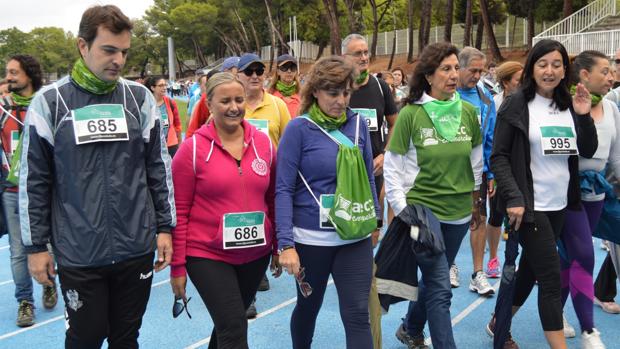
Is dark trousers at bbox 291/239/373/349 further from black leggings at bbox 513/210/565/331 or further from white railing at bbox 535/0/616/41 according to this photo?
white railing at bbox 535/0/616/41

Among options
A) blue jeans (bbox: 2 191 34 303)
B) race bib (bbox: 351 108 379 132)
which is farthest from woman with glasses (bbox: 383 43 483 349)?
blue jeans (bbox: 2 191 34 303)

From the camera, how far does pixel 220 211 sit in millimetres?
3447

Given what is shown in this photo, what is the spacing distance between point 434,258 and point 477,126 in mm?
1029

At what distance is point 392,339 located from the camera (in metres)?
4.97

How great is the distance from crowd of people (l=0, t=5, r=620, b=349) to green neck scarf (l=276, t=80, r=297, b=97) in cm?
243

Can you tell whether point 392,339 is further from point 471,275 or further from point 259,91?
point 259,91

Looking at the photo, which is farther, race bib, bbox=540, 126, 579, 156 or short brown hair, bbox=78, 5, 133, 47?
race bib, bbox=540, 126, 579, 156

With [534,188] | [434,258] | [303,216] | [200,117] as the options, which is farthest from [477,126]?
[200,117]

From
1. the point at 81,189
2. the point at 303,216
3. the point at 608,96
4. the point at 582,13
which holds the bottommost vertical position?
the point at 303,216

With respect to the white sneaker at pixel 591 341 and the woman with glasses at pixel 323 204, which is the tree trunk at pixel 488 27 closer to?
the white sneaker at pixel 591 341

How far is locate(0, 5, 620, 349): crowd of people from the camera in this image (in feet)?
10.2

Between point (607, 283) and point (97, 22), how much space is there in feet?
15.4

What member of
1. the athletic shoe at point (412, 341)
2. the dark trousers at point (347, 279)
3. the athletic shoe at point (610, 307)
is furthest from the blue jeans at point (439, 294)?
the athletic shoe at point (610, 307)

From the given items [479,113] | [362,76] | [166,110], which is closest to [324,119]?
[362,76]
